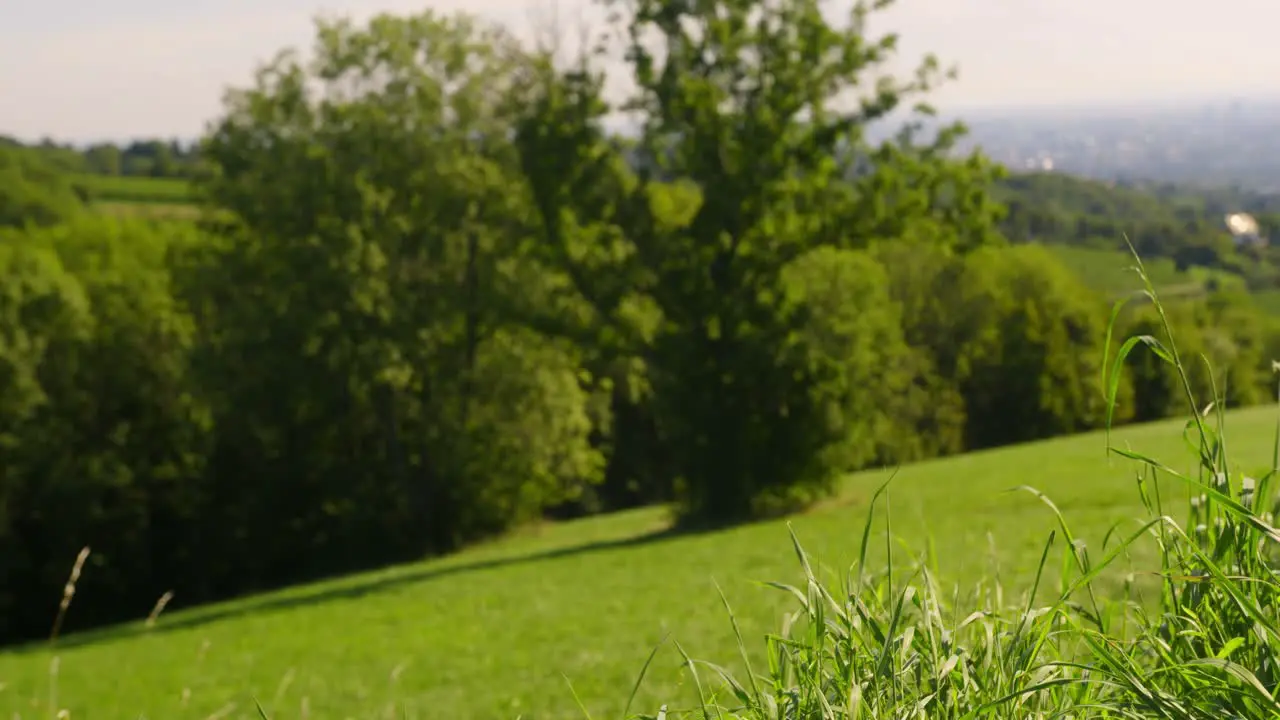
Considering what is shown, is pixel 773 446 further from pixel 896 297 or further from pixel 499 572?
pixel 896 297

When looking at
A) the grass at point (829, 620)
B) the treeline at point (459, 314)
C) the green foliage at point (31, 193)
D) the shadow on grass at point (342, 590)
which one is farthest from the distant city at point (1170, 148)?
the green foliage at point (31, 193)

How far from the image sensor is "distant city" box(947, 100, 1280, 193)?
6262 centimetres

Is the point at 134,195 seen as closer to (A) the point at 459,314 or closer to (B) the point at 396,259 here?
(B) the point at 396,259

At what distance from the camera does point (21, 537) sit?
31844mm

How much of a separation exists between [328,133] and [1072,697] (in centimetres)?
2709

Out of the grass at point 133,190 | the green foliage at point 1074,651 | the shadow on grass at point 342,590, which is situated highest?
the grass at point 133,190

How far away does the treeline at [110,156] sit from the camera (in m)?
70.0

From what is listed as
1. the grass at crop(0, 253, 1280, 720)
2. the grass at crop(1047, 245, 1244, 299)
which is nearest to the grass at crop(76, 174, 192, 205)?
the grass at crop(0, 253, 1280, 720)

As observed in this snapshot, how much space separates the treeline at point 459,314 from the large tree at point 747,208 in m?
0.06

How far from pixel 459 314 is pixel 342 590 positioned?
8.75 m

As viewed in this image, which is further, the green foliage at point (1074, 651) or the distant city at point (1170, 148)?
the distant city at point (1170, 148)

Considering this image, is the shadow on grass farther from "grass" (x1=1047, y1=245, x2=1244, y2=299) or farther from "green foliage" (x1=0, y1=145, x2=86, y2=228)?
"grass" (x1=1047, y1=245, x2=1244, y2=299)

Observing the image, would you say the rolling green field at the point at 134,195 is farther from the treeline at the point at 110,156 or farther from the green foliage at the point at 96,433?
the green foliage at the point at 96,433

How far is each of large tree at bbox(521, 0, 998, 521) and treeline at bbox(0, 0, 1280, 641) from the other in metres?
0.06
